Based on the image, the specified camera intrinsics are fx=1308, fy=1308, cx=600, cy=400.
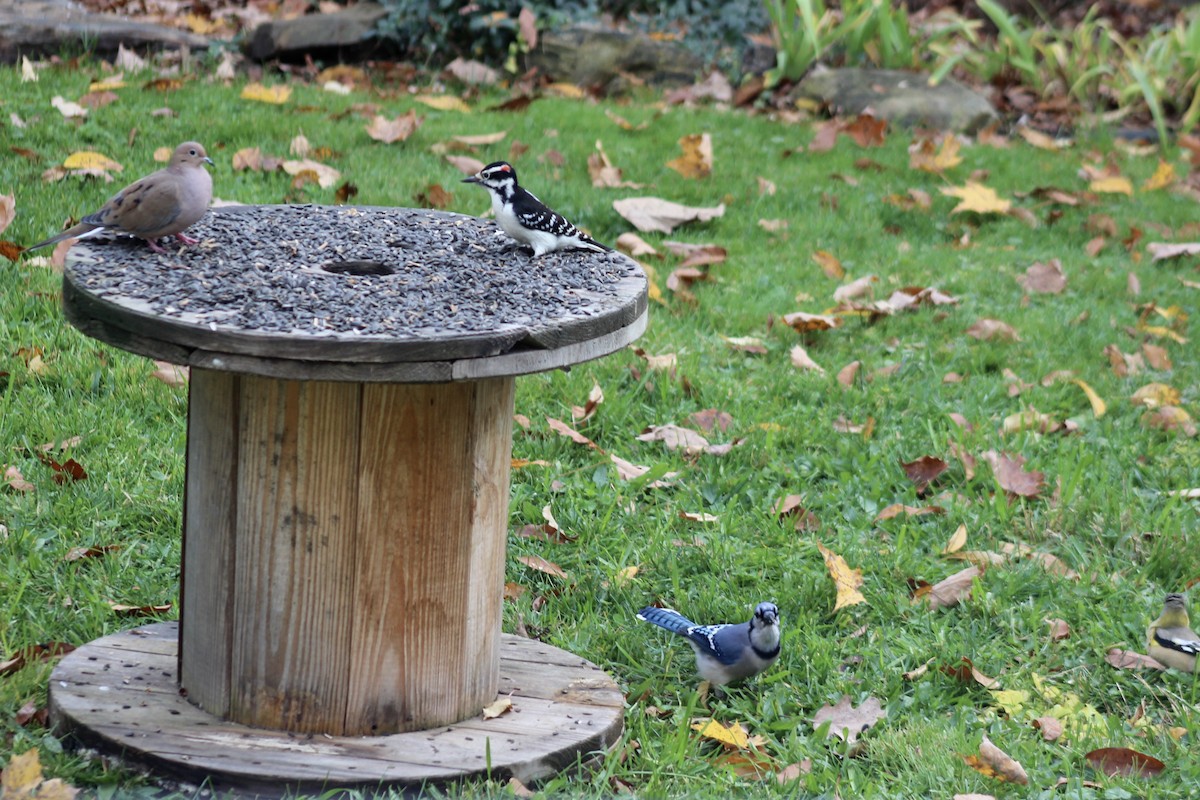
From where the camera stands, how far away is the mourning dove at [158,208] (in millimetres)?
2857

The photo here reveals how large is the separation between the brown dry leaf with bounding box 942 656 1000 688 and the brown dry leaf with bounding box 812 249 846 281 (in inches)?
117

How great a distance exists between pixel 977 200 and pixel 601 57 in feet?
8.83

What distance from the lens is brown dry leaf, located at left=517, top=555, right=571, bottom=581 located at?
12.2ft

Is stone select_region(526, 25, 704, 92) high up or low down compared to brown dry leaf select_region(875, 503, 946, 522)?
up

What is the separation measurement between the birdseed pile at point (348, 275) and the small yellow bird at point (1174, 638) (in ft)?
5.40

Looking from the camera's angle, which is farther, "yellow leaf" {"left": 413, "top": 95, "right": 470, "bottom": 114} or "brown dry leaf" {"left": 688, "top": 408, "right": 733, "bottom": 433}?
"yellow leaf" {"left": 413, "top": 95, "right": 470, "bottom": 114}

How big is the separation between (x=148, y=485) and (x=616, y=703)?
5.46 feet

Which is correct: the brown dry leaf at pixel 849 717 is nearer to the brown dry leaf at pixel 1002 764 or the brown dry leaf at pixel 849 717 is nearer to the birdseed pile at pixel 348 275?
the brown dry leaf at pixel 1002 764

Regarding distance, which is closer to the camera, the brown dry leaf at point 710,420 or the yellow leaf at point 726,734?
the yellow leaf at point 726,734

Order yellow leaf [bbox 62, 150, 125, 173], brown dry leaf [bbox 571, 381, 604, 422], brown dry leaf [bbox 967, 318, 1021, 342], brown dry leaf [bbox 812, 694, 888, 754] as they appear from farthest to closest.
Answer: brown dry leaf [bbox 967, 318, 1021, 342] < yellow leaf [bbox 62, 150, 125, 173] < brown dry leaf [bbox 571, 381, 604, 422] < brown dry leaf [bbox 812, 694, 888, 754]

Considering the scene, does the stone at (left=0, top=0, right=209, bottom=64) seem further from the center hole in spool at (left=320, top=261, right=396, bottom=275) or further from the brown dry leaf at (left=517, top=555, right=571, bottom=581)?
the center hole in spool at (left=320, top=261, right=396, bottom=275)

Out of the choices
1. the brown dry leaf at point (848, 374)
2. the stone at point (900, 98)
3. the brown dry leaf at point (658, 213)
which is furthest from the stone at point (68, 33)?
the brown dry leaf at point (848, 374)

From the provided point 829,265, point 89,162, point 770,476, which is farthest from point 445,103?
point 770,476

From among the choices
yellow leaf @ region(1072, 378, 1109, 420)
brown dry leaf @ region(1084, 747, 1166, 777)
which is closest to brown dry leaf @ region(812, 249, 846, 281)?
yellow leaf @ region(1072, 378, 1109, 420)
